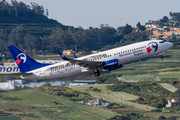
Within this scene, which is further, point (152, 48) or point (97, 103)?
point (97, 103)

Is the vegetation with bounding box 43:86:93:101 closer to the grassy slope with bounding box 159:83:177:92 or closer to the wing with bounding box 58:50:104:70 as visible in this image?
the grassy slope with bounding box 159:83:177:92

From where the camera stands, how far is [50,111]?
132 m

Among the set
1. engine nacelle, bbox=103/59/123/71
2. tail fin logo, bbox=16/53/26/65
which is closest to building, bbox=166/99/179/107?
engine nacelle, bbox=103/59/123/71

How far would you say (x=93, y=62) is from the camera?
72250 millimetres

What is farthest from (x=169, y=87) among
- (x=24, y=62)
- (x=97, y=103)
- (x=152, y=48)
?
(x=24, y=62)

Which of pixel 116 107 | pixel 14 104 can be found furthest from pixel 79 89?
pixel 14 104

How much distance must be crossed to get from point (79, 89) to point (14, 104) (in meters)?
32.6

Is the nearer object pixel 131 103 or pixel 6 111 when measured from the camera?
pixel 6 111

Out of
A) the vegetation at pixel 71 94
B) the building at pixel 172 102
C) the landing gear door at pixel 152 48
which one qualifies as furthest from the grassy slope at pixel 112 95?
the landing gear door at pixel 152 48

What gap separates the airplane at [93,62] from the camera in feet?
241

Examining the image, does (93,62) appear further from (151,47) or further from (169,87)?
(169,87)

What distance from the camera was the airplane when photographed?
7331 centimetres

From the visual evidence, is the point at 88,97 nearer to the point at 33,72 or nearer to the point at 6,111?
the point at 6,111

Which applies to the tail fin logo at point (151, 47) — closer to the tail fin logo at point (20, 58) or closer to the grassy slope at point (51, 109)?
the tail fin logo at point (20, 58)
